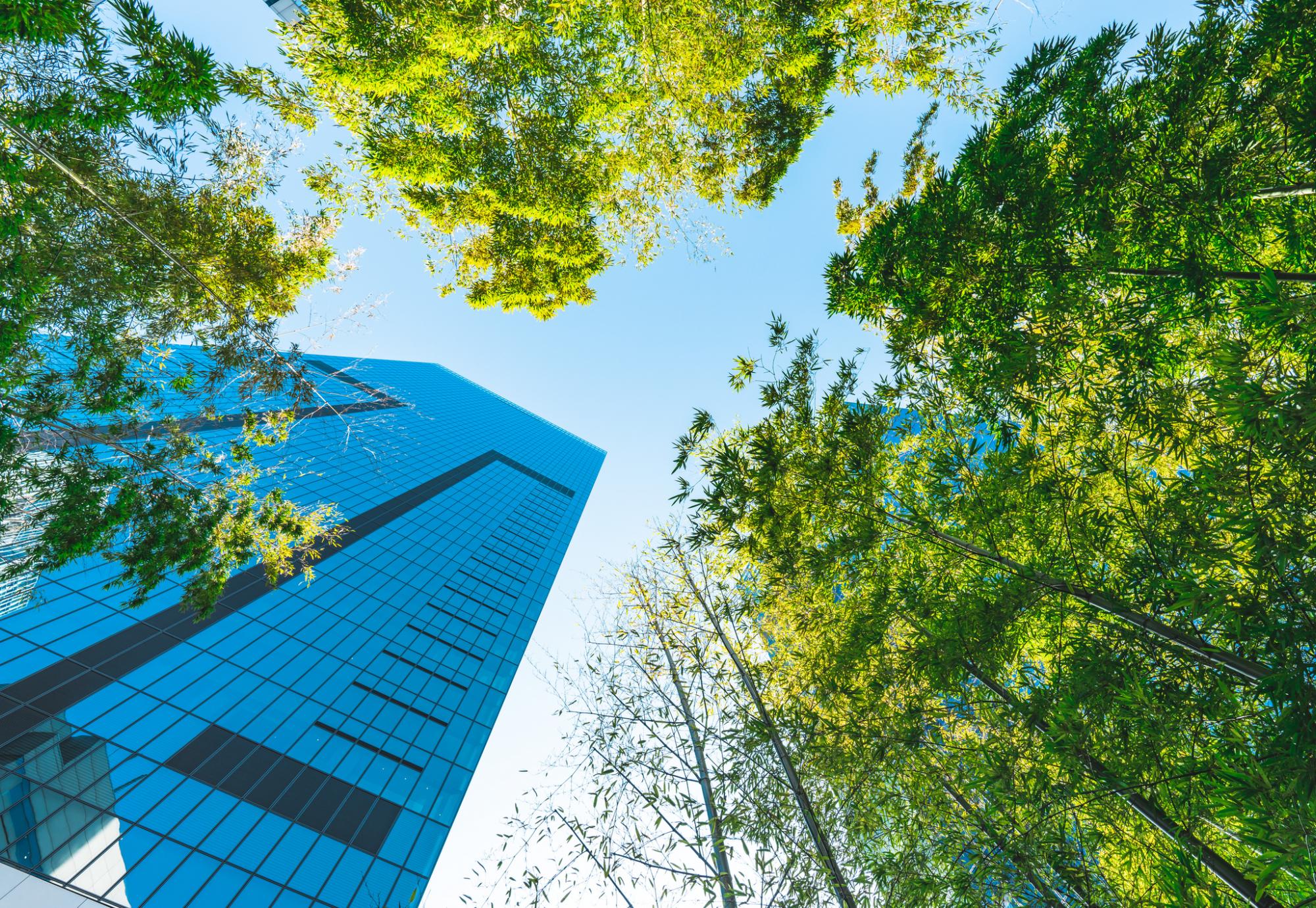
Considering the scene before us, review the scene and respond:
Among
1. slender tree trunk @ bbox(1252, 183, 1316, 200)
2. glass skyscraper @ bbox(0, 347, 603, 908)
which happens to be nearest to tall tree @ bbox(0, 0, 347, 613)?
glass skyscraper @ bbox(0, 347, 603, 908)

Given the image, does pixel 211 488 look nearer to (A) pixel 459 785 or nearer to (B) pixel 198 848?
(B) pixel 198 848

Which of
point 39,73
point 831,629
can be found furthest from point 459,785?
point 39,73

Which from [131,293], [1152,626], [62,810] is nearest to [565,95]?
[131,293]

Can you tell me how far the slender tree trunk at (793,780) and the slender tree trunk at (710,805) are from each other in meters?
0.69

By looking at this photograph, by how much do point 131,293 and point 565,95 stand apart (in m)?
5.79

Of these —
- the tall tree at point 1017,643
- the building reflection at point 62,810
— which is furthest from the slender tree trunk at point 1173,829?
the building reflection at point 62,810

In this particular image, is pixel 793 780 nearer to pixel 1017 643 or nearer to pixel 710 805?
pixel 710 805

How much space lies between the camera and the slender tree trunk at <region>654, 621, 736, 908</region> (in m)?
3.98

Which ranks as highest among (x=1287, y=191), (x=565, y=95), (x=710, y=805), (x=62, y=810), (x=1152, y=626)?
(x=565, y=95)

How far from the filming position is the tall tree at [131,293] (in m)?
3.68

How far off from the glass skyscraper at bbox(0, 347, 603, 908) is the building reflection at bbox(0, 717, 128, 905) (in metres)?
0.03

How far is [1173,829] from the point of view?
3016mm

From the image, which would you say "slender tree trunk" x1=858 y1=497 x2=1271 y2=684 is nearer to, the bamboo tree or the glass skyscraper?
the bamboo tree

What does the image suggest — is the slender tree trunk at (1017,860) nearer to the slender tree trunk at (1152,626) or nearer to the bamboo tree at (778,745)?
the bamboo tree at (778,745)
